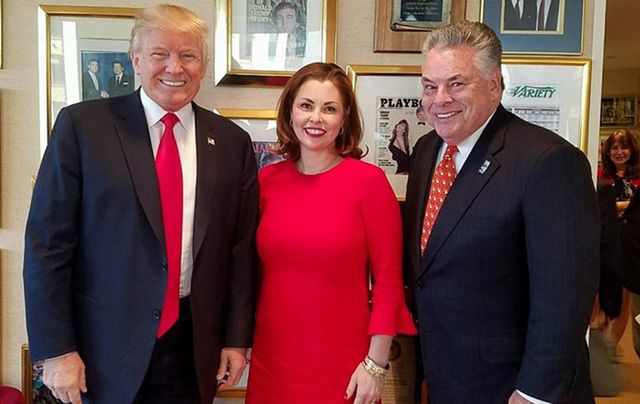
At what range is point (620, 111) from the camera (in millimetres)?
8117

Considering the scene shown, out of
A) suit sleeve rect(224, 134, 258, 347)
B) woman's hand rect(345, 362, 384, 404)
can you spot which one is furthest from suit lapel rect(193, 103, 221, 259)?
woman's hand rect(345, 362, 384, 404)

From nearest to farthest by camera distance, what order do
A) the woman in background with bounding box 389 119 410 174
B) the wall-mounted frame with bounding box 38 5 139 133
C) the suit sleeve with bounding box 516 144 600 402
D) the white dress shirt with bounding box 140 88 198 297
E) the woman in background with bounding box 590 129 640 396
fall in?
the suit sleeve with bounding box 516 144 600 402 → the white dress shirt with bounding box 140 88 198 297 → the wall-mounted frame with bounding box 38 5 139 133 → the woman in background with bounding box 389 119 410 174 → the woman in background with bounding box 590 129 640 396

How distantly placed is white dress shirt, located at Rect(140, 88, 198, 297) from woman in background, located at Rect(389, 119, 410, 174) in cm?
78

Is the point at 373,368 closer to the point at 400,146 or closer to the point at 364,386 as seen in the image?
the point at 364,386

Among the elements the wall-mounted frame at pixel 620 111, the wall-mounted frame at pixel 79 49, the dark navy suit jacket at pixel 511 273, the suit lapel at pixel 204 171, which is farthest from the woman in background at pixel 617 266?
the wall-mounted frame at pixel 620 111

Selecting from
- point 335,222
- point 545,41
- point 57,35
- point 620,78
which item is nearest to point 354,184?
point 335,222

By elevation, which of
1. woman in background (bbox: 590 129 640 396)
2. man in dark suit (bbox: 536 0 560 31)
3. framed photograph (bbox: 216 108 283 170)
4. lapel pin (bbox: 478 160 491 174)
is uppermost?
man in dark suit (bbox: 536 0 560 31)

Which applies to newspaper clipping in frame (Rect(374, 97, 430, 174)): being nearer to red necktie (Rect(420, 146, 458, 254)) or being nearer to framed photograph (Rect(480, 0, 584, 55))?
framed photograph (Rect(480, 0, 584, 55))

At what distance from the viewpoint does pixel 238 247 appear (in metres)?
1.54

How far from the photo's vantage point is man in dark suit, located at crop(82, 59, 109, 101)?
6.23 ft

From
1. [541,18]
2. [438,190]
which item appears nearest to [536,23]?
[541,18]

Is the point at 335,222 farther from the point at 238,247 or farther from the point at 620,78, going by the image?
the point at 620,78

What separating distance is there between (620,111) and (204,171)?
27.1ft

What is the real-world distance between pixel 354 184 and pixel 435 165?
0.78ft
